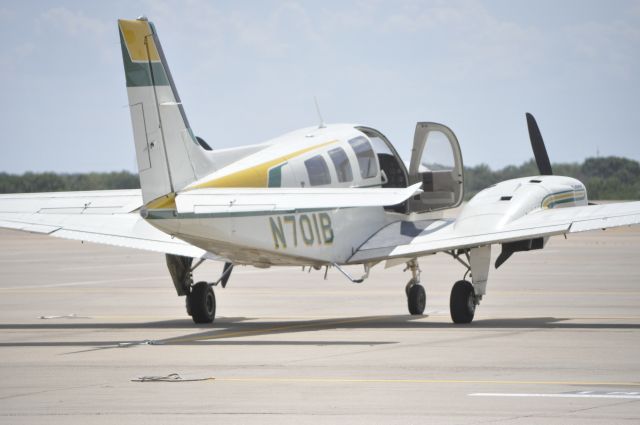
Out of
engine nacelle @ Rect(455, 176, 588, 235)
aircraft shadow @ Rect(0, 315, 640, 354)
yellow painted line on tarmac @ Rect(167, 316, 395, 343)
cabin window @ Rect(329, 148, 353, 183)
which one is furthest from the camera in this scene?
cabin window @ Rect(329, 148, 353, 183)

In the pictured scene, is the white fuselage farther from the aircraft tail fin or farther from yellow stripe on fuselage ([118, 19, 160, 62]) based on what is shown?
yellow stripe on fuselage ([118, 19, 160, 62])

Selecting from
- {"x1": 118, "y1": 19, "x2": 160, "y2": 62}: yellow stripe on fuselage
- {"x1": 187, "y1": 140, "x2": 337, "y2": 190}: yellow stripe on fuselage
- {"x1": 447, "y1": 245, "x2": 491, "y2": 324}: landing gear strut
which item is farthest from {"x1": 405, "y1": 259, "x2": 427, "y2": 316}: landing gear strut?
{"x1": 118, "y1": 19, "x2": 160, "y2": 62}: yellow stripe on fuselage

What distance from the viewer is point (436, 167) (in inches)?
955

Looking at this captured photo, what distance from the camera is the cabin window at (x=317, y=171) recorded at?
20281 millimetres

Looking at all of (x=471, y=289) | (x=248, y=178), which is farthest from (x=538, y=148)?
(x=248, y=178)

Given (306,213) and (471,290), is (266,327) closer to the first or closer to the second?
(306,213)

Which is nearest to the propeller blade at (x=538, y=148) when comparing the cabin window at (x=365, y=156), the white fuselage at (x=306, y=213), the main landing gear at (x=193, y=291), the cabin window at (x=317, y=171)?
the white fuselage at (x=306, y=213)

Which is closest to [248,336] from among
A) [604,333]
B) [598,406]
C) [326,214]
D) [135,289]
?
[326,214]

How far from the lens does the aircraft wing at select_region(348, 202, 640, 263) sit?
63.9ft

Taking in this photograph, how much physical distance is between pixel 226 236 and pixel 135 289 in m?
14.2

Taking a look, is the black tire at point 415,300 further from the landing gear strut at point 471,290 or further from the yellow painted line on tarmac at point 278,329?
the landing gear strut at point 471,290

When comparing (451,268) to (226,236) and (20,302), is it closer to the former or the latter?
(20,302)

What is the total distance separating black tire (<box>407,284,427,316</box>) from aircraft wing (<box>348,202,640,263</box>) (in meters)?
1.71

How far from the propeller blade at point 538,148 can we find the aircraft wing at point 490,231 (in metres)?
4.86
